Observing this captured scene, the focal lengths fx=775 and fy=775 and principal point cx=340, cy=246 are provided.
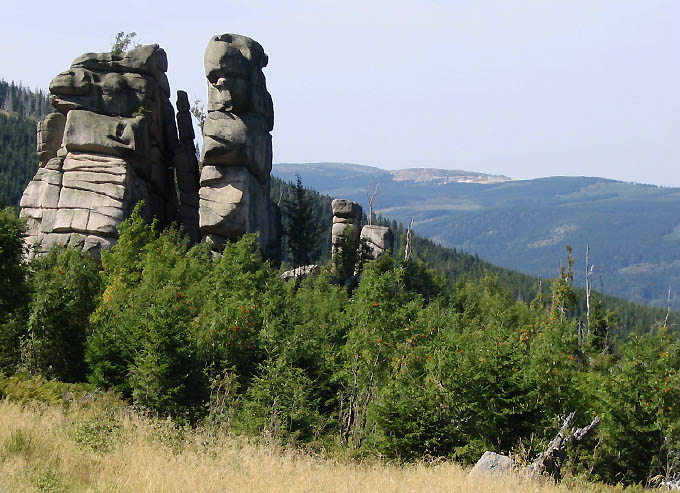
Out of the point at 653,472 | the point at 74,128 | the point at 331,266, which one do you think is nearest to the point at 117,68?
the point at 74,128

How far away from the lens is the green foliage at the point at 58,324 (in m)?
23.9

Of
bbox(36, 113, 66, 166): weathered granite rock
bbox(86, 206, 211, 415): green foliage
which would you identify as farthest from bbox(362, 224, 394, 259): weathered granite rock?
bbox(86, 206, 211, 415): green foliage

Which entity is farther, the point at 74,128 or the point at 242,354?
the point at 74,128

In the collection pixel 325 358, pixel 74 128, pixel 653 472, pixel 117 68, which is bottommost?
pixel 653 472

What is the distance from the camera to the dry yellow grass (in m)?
11.0

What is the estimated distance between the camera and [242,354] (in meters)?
23.9

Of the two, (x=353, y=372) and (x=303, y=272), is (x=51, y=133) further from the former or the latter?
(x=353, y=372)

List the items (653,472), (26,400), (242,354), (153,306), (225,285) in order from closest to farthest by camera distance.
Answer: (26,400) < (653,472) < (153,306) < (242,354) < (225,285)

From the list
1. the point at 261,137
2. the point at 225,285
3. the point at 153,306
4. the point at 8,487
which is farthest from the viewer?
the point at 261,137

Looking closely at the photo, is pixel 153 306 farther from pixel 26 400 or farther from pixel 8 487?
pixel 8 487

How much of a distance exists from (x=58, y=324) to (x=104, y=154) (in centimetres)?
2226

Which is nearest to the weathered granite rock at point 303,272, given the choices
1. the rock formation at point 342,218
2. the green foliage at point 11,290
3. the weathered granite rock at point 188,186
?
the rock formation at point 342,218

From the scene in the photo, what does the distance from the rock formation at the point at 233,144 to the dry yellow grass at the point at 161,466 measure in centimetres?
3152

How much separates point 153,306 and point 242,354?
328cm
